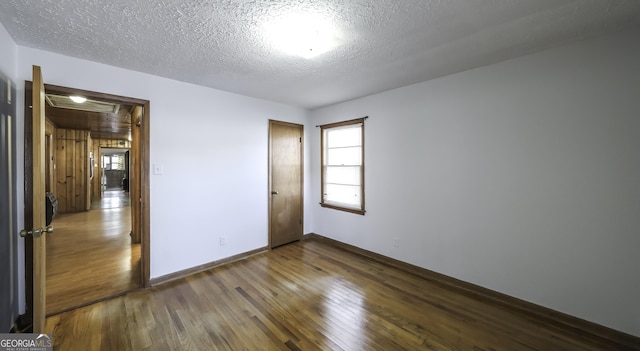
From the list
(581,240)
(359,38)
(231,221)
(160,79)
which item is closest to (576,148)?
(581,240)

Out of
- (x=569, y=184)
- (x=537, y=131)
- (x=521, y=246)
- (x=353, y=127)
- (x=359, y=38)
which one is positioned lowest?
(x=521, y=246)

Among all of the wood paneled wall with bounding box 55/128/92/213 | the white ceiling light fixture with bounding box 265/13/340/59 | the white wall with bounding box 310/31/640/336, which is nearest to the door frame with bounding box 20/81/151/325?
the white ceiling light fixture with bounding box 265/13/340/59

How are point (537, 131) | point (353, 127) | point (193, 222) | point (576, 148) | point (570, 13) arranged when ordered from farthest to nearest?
point (353, 127), point (193, 222), point (537, 131), point (576, 148), point (570, 13)

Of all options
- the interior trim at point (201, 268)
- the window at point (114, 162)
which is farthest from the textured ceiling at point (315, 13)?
the window at point (114, 162)

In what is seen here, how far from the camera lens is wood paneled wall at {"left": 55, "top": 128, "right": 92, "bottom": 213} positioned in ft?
23.2

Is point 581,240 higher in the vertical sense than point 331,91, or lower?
lower

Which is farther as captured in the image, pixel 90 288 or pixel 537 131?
pixel 90 288

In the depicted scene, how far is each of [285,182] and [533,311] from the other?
3541mm

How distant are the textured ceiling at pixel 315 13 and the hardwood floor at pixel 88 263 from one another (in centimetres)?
248

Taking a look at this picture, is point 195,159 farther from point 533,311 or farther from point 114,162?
point 114,162

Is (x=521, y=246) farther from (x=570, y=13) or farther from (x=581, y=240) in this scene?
(x=570, y=13)

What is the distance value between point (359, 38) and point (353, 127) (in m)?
2.00

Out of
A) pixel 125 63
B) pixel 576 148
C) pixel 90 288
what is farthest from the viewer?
pixel 90 288

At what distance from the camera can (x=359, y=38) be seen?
203cm
